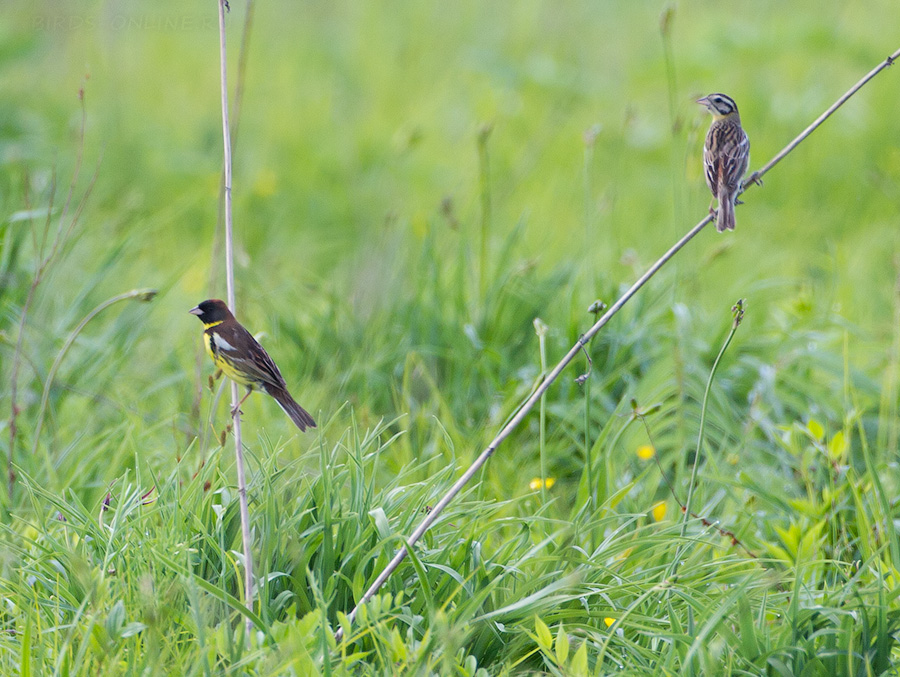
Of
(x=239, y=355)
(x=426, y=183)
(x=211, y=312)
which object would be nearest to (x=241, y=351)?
(x=239, y=355)

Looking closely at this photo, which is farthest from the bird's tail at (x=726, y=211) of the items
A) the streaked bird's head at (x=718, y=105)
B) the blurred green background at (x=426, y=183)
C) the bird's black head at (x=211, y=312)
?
the bird's black head at (x=211, y=312)

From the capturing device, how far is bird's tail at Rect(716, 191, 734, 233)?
3.00 metres

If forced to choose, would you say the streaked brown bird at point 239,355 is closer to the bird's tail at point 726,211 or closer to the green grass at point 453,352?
the green grass at point 453,352

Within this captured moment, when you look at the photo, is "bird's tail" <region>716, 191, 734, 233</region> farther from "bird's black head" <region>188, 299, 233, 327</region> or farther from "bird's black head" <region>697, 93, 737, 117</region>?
"bird's black head" <region>188, 299, 233, 327</region>

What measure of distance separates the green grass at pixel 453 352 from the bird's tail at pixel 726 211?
1.97 ft

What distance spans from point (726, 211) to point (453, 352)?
4.66ft

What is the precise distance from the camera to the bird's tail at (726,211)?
300 centimetres

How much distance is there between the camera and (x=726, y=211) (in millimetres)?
3021

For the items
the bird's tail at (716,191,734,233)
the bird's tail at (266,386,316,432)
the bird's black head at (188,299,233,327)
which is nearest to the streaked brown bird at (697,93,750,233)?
the bird's tail at (716,191,734,233)

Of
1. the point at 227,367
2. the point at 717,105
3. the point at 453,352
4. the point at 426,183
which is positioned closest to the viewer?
the point at 227,367

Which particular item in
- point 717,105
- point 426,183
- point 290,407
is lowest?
point 290,407

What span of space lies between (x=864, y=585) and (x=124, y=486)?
208 cm

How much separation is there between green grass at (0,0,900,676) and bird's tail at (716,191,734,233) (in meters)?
0.60

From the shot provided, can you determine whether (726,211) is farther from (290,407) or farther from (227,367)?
(227,367)
